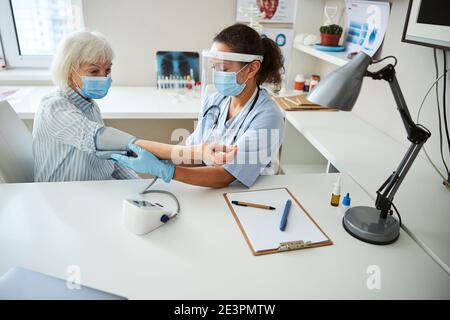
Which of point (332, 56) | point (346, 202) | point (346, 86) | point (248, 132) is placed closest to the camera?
point (346, 86)

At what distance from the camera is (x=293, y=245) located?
942mm

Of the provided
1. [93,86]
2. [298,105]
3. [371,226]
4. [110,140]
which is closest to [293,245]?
[371,226]

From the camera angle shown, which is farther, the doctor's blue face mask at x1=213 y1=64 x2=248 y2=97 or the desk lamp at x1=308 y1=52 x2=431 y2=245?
the doctor's blue face mask at x1=213 y1=64 x2=248 y2=97

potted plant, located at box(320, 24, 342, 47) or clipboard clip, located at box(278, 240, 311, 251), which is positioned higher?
potted plant, located at box(320, 24, 342, 47)

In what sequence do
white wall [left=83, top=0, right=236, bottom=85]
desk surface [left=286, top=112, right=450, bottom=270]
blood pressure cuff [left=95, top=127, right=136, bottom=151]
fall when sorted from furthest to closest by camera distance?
white wall [left=83, top=0, right=236, bottom=85] → blood pressure cuff [left=95, top=127, right=136, bottom=151] → desk surface [left=286, top=112, right=450, bottom=270]

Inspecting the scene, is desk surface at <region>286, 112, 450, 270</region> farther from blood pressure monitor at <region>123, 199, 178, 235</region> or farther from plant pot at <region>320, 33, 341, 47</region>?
blood pressure monitor at <region>123, 199, 178, 235</region>

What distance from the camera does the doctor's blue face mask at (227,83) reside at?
1445 millimetres

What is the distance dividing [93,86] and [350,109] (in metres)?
0.96

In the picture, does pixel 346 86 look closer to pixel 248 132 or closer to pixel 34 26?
pixel 248 132

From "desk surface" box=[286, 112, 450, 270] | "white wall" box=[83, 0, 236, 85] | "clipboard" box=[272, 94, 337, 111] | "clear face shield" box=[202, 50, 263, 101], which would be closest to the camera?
"desk surface" box=[286, 112, 450, 270]

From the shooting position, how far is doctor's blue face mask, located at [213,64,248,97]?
144 cm

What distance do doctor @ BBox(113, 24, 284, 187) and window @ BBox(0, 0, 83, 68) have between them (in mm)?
1473

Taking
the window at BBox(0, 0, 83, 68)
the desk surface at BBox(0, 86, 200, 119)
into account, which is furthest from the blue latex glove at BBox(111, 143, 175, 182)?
the window at BBox(0, 0, 83, 68)

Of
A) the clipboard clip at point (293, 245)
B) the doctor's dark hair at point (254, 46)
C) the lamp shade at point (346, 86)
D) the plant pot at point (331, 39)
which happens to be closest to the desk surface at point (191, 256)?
the clipboard clip at point (293, 245)
